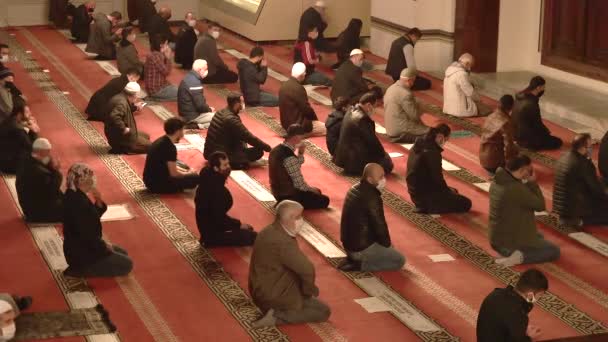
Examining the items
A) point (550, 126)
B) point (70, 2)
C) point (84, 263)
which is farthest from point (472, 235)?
point (70, 2)

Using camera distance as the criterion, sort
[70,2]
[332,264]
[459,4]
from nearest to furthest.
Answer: [332,264]
[459,4]
[70,2]

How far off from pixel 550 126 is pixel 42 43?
1078cm

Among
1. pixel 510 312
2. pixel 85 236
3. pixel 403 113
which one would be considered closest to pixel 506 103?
pixel 403 113

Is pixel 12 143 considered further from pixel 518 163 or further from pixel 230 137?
pixel 518 163

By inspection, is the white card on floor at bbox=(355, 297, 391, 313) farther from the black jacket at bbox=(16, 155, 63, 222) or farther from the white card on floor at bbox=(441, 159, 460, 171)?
the white card on floor at bbox=(441, 159, 460, 171)

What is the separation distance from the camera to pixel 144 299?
8.68 m

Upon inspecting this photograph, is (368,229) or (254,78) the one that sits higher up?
(254,78)

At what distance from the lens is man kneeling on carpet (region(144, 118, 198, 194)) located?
11164mm

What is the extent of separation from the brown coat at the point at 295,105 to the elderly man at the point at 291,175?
2.77 metres

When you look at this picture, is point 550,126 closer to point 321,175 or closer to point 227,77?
point 321,175

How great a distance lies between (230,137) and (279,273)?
4.31m

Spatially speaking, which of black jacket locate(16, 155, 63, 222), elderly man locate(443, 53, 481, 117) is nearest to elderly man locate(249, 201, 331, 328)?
Result: black jacket locate(16, 155, 63, 222)

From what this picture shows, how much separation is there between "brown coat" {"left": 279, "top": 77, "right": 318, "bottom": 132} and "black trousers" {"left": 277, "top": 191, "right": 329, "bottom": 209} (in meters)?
2.84

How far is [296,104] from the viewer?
13.6 metres
